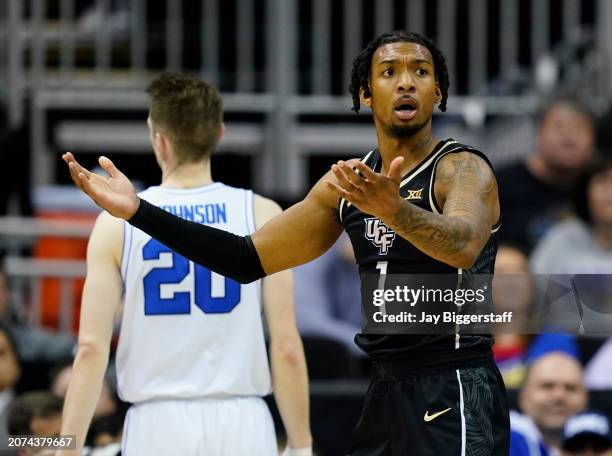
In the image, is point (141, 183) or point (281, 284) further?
point (141, 183)

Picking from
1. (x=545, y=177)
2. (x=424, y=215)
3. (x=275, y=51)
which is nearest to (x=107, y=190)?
(x=424, y=215)

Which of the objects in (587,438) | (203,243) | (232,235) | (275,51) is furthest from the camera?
(275,51)

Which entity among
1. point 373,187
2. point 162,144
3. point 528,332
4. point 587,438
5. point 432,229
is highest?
point 162,144

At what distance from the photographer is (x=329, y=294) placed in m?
9.47

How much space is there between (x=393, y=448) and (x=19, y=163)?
6017 mm

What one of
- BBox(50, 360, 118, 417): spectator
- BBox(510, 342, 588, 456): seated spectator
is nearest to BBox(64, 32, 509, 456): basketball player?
BBox(50, 360, 118, 417): spectator

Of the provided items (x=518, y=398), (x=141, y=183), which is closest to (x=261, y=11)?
(x=141, y=183)

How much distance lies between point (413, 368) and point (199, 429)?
1.23 metres

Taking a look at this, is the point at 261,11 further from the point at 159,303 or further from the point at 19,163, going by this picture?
the point at 159,303

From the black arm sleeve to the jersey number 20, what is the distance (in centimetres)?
62

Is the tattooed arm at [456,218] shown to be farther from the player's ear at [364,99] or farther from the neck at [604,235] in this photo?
the neck at [604,235]

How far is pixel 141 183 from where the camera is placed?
35.1ft

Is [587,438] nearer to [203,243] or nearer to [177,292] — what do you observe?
[177,292]

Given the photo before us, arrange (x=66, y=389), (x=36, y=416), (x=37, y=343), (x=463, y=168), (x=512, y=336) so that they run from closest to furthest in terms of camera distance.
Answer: (x=463, y=168)
(x=36, y=416)
(x=66, y=389)
(x=37, y=343)
(x=512, y=336)
